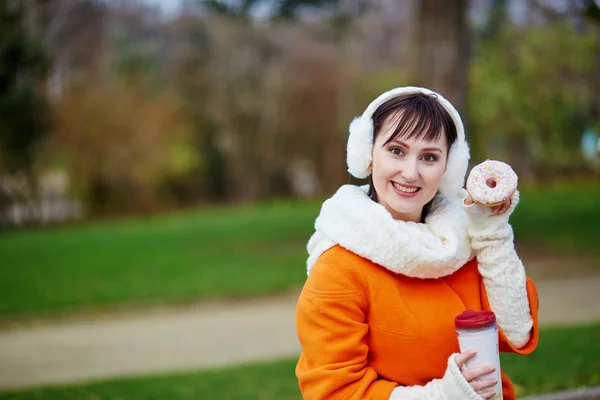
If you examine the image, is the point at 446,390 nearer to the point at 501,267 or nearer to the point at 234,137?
the point at 501,267

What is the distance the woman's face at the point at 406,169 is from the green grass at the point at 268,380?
3382 millimetres

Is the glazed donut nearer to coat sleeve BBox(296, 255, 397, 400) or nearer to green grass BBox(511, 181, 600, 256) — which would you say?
coat sleeve BBox(296, 255, 397, 400)

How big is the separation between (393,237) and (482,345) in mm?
402

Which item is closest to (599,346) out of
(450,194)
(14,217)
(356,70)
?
(450,194)

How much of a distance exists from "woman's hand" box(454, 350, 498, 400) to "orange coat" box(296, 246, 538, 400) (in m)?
0.15

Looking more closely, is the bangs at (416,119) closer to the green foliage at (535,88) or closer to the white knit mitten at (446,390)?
the white knit mitten at (446,390)

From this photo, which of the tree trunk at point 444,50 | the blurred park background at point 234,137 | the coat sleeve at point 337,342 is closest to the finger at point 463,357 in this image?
the coat sleeve at point 337,342

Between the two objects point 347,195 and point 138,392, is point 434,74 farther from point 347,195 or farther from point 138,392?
point 347,195

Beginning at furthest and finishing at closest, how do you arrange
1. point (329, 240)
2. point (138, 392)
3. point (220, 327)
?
1. point (220, 327)
2. point (138, 392)
3. point (329, 240)

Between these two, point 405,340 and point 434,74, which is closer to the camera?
point 405,340

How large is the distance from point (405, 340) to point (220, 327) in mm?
6811

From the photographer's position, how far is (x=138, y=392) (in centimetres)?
606

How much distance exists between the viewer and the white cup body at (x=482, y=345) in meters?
2.11

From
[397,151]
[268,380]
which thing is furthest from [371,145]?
[268,380]
